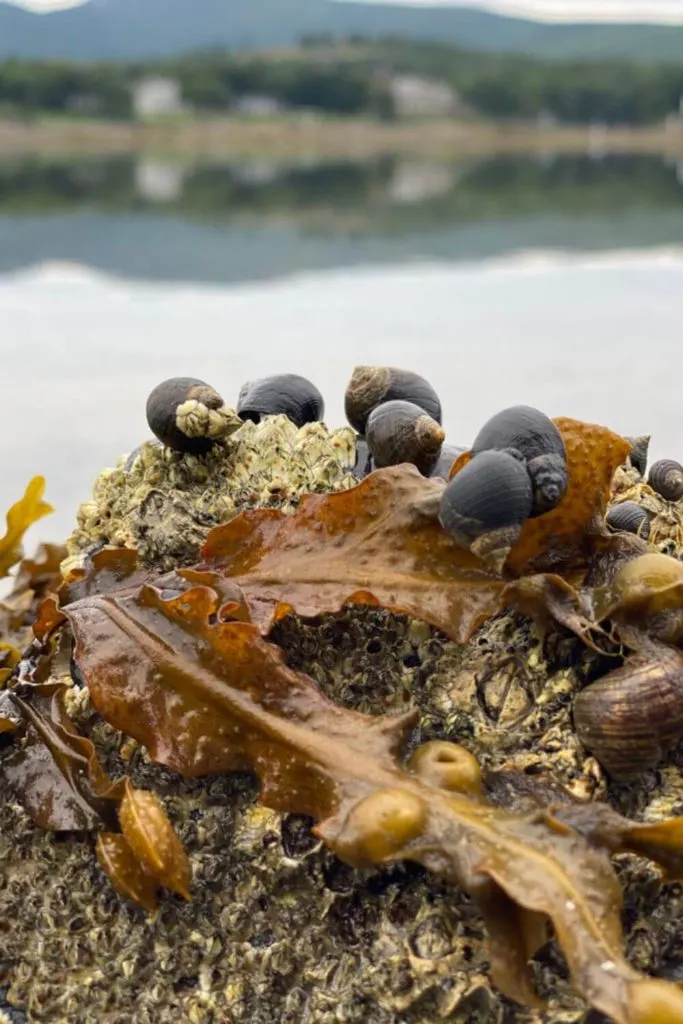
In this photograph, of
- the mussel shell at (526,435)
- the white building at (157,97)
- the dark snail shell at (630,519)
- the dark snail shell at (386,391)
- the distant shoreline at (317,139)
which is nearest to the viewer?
the mussel shell at (526,435)

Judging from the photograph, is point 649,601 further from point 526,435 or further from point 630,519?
point 630,519

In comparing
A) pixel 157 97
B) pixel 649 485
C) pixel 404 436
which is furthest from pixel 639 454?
pixel 157 97

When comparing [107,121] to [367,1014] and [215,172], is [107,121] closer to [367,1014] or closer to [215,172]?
[215,172]

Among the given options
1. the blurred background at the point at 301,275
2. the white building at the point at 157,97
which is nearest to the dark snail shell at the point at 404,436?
the blurred background at the point at 301,275

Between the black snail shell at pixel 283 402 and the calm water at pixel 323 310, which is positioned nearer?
the black snail shell at pixel 283 402

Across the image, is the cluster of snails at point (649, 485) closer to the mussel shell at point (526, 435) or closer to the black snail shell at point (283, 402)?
the mussel shell at point (526, 435)

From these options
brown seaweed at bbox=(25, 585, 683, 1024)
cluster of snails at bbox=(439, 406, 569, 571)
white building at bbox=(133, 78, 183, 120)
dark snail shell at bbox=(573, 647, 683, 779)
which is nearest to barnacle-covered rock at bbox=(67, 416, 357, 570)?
brown seaweed at bbox=(25, 585, 683, 1024)
